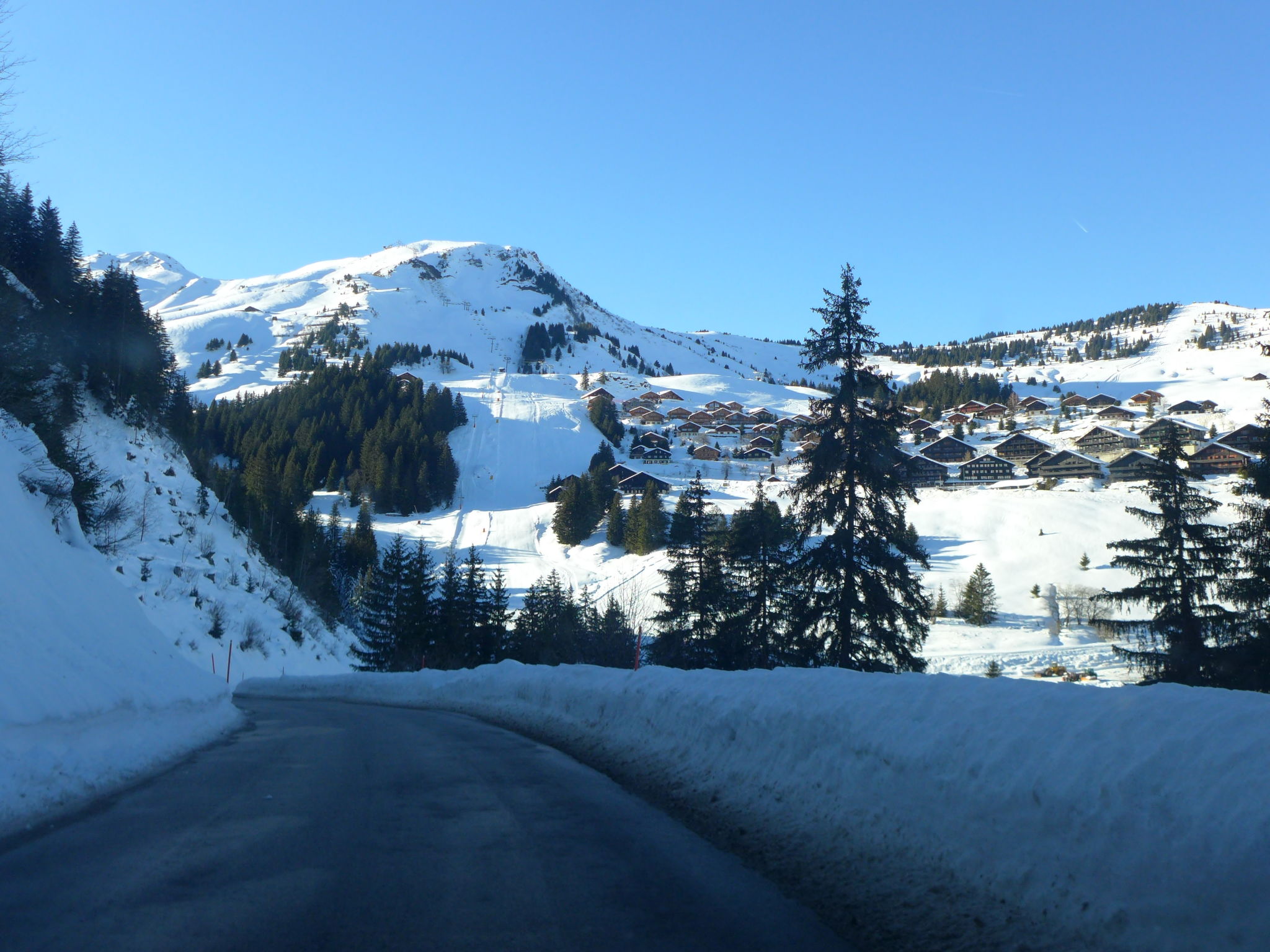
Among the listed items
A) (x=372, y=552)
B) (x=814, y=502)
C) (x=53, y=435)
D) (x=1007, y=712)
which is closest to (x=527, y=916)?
(x=1007, y=712)

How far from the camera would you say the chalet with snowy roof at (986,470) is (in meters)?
102

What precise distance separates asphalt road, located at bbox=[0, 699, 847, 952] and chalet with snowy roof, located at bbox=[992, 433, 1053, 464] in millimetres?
114919

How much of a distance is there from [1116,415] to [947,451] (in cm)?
4843

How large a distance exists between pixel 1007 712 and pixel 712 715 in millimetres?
3623

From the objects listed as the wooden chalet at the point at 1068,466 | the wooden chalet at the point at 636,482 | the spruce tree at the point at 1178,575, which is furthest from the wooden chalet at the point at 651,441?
the spruce tree at the point at 1178,575

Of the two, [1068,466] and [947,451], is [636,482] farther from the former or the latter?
[1068,466]

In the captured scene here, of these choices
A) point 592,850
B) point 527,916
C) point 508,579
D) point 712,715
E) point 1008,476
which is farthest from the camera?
point 1008,476

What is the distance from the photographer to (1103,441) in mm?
110125

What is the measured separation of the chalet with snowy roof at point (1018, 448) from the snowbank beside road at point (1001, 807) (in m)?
114

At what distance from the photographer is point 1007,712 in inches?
194

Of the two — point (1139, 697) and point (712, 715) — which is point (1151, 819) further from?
point (712, 715)

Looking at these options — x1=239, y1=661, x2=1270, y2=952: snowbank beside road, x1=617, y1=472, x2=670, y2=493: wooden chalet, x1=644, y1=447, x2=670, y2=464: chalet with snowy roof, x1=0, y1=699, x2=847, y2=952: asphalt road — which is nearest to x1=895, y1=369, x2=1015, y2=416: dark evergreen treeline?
x1=644, y1=447, x2=670, y2=464: chalet with snowy roof

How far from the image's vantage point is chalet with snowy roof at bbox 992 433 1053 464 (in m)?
110

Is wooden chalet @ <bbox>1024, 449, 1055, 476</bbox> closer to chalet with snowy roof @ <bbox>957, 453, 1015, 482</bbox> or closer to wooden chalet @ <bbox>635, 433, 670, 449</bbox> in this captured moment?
chalet with snowy roof @ <bbox>957, 453, 1015, 482</bbox>
